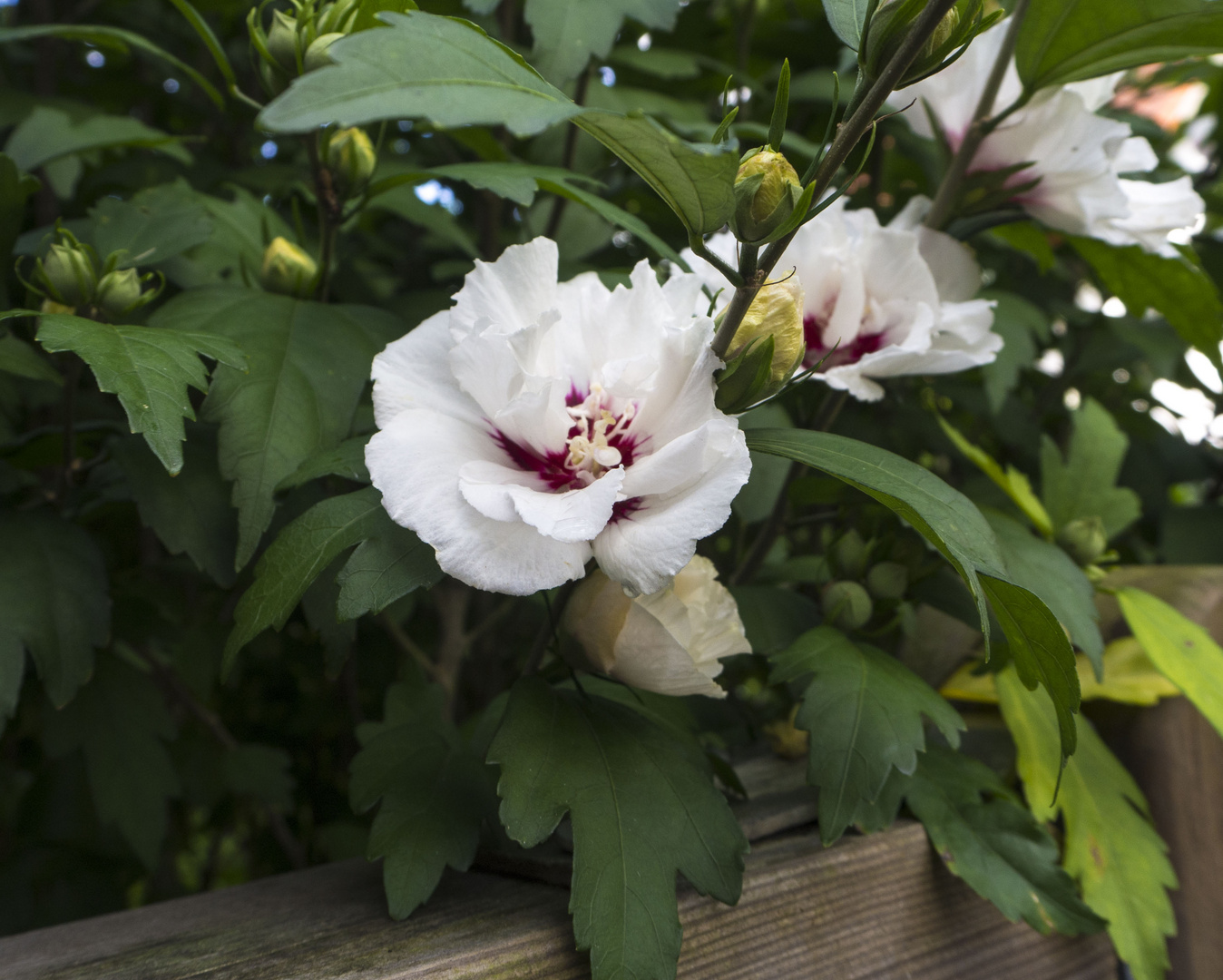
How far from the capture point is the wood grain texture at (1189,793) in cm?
78

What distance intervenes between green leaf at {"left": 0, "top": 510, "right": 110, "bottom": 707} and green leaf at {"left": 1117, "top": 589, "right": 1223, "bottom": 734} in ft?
2.39

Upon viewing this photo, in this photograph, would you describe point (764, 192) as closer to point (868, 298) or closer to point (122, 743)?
point (868, 298)

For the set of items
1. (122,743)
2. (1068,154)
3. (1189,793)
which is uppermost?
(1068,154)

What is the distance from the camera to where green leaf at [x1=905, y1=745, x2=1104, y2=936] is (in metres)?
0.63

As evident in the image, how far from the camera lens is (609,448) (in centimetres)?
48

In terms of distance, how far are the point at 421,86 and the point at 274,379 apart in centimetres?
28

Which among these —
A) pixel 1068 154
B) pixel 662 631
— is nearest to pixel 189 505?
pixel 662 631

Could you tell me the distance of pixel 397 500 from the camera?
1.45ft

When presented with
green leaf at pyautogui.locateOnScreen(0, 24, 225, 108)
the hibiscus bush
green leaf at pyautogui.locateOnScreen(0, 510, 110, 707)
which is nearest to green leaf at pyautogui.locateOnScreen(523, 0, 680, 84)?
the hibiscus bush

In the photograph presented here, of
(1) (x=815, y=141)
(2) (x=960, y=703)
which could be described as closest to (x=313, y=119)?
(2) (x=960, y=703)

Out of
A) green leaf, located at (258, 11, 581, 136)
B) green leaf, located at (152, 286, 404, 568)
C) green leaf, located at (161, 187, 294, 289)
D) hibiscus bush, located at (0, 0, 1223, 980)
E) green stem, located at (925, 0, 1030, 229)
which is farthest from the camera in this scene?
Result: green leaf, located at (161, 187, 294, 289)

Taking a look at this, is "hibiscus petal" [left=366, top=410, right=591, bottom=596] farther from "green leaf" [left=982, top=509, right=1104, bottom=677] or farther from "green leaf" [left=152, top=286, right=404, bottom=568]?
"green leaf" [left=982, top=509, right=1104, bottom=677]

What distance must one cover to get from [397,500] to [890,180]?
39.8 inches

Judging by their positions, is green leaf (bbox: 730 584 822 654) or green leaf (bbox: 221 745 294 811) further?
green leaf (bbox: 221 745 294 811)
